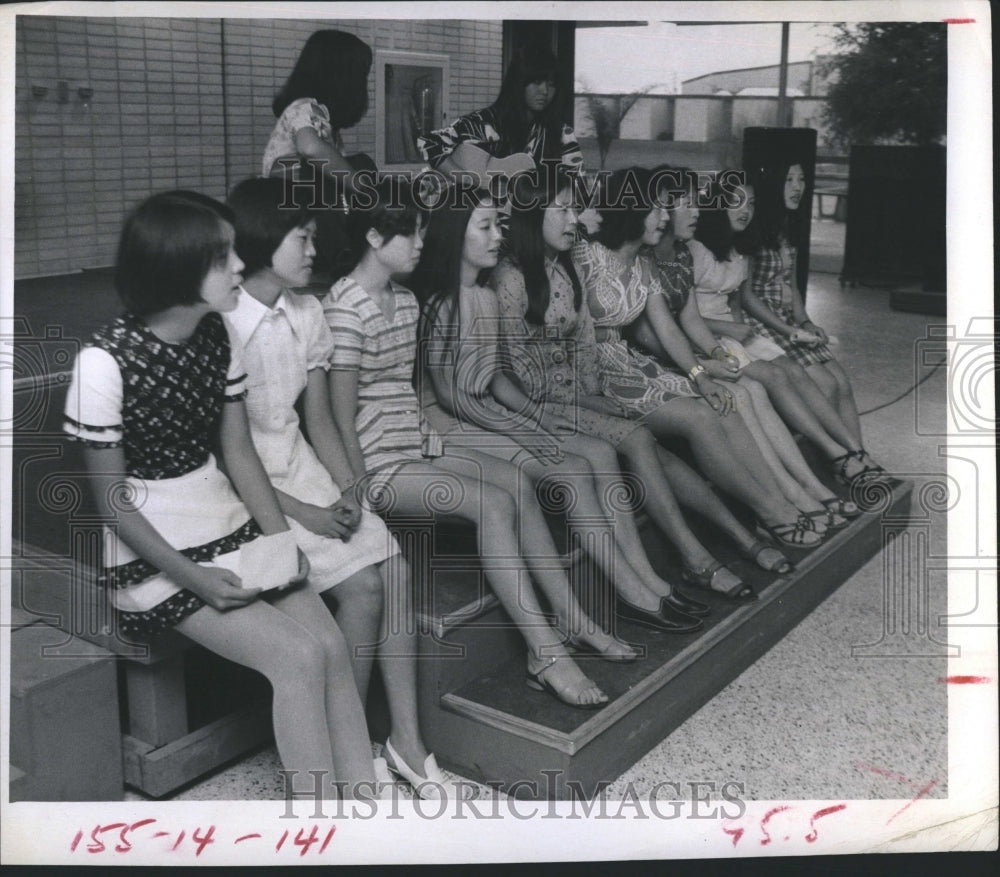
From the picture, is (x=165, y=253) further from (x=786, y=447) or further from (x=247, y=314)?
(x=786, y=447)

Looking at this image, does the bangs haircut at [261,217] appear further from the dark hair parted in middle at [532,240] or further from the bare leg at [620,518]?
the bare leg at [620,518]

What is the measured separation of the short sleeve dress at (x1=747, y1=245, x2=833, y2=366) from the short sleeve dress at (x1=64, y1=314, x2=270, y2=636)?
1.60 meters

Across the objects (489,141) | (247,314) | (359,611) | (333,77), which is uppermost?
(333,77)

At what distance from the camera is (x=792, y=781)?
106 inches

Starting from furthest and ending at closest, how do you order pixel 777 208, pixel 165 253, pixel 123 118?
pixel 777 208 < pixel 123 118 < pixel 165 253

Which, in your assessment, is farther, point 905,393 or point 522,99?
point 905,393

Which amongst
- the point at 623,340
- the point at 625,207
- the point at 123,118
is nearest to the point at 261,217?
the point at 123,118

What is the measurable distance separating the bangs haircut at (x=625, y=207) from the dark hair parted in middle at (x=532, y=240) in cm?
16

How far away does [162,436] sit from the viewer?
91.4 inches

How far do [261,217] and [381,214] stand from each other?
0.27 meters

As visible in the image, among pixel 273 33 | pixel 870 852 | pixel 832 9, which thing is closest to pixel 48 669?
pixel 273 33

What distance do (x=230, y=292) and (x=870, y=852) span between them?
1.83m

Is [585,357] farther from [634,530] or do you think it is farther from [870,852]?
[870,852]

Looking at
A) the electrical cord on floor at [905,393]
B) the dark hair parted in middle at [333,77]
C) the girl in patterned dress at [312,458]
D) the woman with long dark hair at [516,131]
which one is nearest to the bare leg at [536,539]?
the girl in patterned dress at [312,458]
